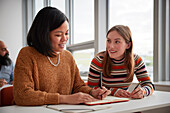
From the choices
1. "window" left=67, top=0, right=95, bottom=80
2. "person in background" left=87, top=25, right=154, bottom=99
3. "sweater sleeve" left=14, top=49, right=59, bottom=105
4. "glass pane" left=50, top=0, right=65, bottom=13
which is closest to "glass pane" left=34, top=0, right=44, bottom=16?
"glass pane" left=50, top=0, right=65, bottom=13

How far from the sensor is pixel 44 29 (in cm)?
128

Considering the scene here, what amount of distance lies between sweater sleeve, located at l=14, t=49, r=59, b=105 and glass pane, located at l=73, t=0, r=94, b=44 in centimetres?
224

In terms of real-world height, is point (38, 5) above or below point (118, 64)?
above

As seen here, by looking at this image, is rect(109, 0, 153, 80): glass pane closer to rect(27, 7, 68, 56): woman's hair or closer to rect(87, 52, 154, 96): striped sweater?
rect(87, 52, 154, 96): striped sweater

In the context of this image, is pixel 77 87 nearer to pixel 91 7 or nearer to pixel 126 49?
pixel 126 49

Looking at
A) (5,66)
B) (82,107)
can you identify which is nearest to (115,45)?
(82,107)

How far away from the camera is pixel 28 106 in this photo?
1131mm

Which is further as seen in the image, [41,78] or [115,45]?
[115,45]

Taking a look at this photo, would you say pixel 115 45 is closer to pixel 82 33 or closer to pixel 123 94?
pixel 123 94

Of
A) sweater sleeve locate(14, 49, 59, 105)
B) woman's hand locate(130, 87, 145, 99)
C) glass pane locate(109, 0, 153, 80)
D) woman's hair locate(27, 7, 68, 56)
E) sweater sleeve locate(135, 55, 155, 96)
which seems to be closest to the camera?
sweater sleeve locate(14, 49, 59, 105)

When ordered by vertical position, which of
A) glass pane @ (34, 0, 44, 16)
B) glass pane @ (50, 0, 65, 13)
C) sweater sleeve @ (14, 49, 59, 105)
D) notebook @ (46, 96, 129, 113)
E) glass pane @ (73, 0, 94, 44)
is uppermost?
glass pane @ (34, 0, 44, 16)

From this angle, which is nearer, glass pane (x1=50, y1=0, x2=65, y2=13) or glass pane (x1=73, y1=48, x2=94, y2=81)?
glass pane (x1=73, y1=48, x2=94, y2=81)

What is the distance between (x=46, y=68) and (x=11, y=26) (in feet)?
13.2

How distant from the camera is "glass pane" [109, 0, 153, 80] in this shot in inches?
96.2
